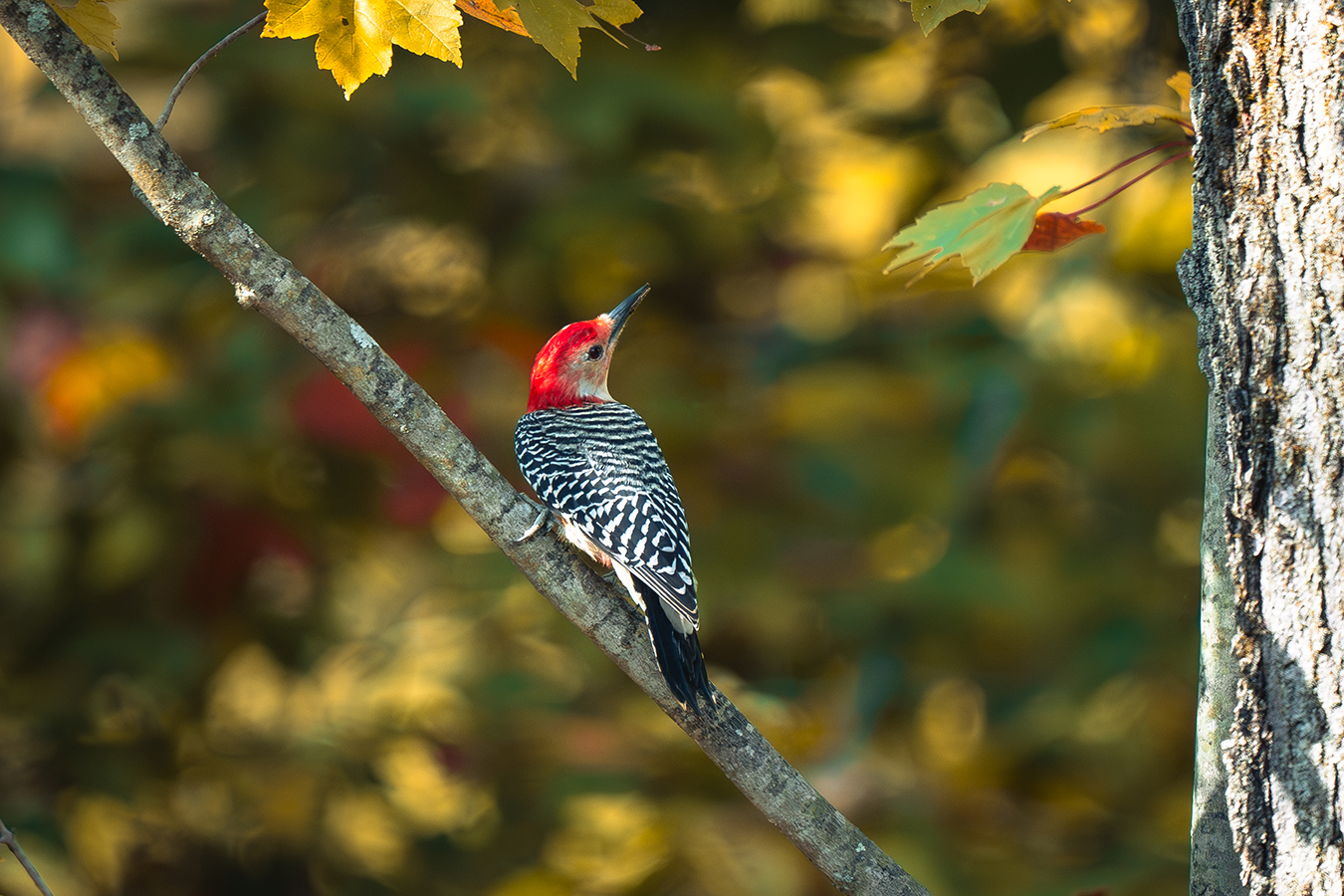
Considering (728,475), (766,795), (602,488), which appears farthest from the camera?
(728,475)

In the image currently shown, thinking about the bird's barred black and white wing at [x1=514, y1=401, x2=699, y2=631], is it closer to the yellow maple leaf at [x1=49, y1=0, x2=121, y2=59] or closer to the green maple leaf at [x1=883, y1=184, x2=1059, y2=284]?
the green maple leaf at [x1=883, y1=184, x2=1059, y2=284]

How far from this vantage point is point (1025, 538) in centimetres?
333

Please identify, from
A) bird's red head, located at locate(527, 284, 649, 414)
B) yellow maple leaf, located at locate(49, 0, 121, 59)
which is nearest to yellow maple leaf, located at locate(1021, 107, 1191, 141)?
yellow maple leaf, located at locate(49, 0, 121, 59)

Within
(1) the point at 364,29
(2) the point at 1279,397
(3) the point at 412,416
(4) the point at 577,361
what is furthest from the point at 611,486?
(2) the point at 1279,397

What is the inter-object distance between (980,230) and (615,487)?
125cm

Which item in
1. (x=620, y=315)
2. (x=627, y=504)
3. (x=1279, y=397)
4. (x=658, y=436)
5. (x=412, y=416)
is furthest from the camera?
(x=658, y=436)

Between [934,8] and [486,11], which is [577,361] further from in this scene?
[934,8]

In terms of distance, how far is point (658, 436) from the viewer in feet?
11.3

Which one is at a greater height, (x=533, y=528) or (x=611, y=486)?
(x=611, y=486)

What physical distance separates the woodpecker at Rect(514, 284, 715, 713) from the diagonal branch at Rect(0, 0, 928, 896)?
6cm

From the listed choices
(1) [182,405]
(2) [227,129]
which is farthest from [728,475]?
(2) [227,129]

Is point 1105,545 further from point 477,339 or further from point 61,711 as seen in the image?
point 61,711

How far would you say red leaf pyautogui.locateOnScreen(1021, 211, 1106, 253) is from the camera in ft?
5.25

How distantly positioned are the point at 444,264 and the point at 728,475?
1.28 metres
